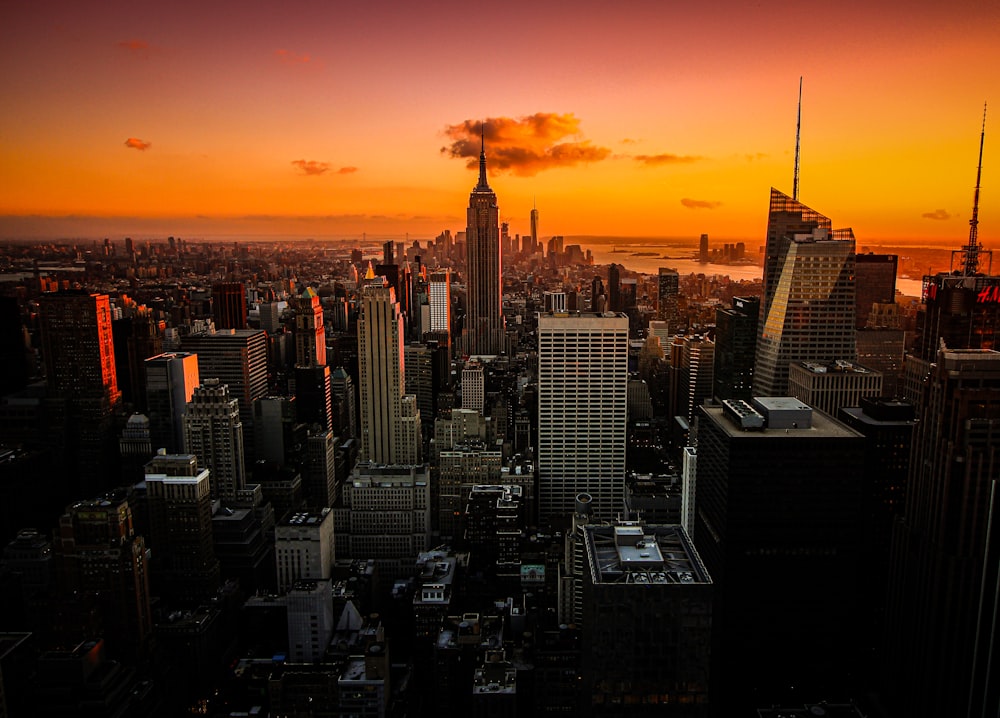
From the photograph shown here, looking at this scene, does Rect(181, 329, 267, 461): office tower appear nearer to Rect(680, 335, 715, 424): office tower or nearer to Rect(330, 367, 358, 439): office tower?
Rect(330, 367, 358, 439): office tower

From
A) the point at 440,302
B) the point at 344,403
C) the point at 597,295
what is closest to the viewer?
the point at 344,403

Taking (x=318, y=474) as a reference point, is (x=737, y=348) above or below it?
above

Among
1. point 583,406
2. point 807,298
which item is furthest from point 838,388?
A: point 583,406

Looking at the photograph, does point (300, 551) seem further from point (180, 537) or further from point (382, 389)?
point (382, 389)

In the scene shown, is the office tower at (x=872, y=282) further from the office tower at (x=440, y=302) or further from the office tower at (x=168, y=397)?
the office tower at (x=440, y=302)

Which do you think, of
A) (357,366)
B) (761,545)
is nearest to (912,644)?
(761,545)

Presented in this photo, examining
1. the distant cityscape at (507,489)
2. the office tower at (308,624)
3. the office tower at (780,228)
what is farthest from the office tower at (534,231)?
the office tower at (308,624)

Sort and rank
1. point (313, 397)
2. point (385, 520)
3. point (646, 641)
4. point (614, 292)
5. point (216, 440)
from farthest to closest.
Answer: point (614, 292), point (313, 397), point (216, 440), point (385, 520), point (646, 641)
